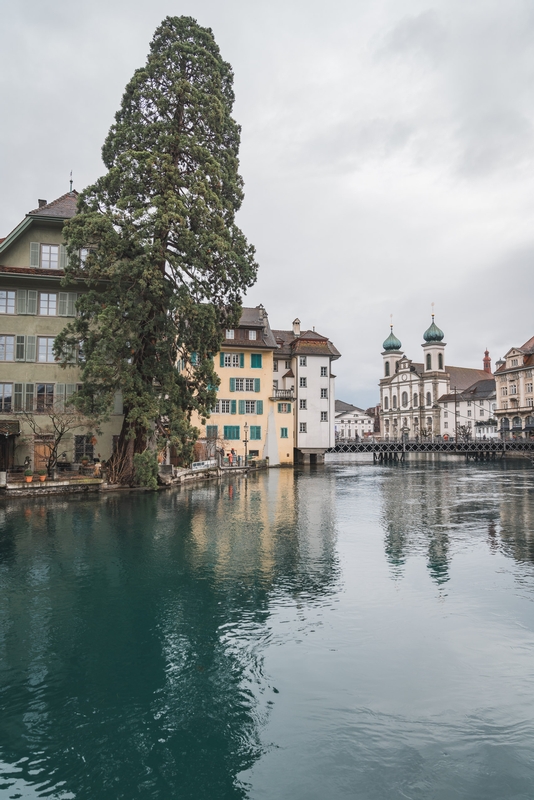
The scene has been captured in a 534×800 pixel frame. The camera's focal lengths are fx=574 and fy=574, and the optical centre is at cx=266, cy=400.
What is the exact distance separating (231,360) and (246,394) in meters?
3.29

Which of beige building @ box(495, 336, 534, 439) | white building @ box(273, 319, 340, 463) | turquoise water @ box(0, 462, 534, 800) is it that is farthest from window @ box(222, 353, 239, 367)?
beige building @ box(495, 336, 534, 439)

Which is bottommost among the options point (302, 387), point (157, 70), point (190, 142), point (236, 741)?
point (236, 741)

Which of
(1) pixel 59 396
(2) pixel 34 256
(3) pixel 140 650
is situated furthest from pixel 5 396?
(3) pixel 140 650

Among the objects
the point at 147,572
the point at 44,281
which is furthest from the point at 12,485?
the point at 147,572

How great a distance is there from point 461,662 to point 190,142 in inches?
1047

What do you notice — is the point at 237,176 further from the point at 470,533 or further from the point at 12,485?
the point at 470,533

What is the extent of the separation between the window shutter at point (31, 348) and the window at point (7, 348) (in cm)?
77

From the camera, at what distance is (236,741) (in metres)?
5.88

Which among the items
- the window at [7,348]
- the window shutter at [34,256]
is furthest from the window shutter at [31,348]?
the window shutter at [34,256]

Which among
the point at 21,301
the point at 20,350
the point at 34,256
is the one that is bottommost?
the point at 20,350

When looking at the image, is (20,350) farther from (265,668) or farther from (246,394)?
(265,668)

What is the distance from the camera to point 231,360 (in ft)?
166

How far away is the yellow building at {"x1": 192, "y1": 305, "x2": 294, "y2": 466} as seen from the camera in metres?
50.3

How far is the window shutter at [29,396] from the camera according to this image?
30672 millimetres
